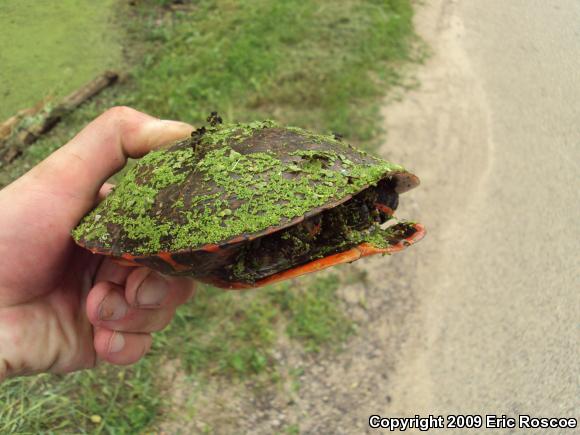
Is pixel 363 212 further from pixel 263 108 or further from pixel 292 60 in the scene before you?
pixel 292 60

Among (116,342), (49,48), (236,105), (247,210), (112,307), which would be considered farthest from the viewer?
(49,48)

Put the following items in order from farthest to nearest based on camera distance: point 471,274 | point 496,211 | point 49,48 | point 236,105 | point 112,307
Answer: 1. point 49,48
2. point 236,105
3. point 496,211
4. point 471,274
5. point 112,307

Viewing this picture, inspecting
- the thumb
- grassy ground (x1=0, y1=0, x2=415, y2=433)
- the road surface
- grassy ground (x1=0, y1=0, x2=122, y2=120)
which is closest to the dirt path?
the road surface

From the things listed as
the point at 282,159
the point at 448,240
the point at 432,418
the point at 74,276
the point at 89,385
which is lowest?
the point at 432,418

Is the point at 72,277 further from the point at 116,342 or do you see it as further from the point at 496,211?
Answer: the point at 496,211

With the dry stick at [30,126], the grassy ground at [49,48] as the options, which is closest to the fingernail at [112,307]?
the dry stick at [30,126]

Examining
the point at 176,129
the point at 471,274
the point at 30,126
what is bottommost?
the point at 471,274

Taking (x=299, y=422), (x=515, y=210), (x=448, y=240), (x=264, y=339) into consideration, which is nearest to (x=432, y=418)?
(x=299, y=422)

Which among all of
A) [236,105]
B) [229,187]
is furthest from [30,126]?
[229,187]
